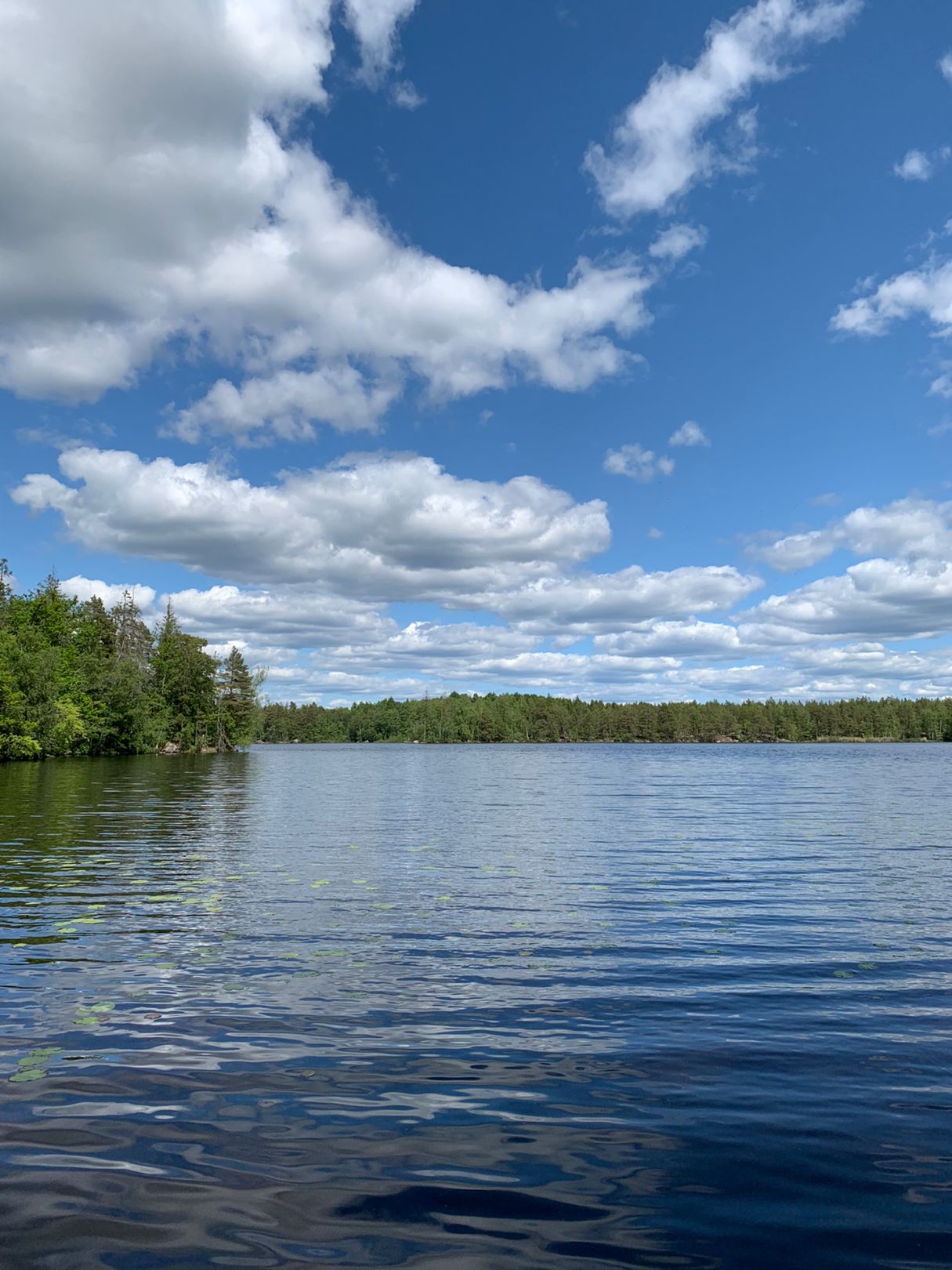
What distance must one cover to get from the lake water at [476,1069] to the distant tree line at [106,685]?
8578cm

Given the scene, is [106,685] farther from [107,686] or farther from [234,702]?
[234,702]

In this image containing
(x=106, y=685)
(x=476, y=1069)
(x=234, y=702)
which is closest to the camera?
(x=476, y=1069)

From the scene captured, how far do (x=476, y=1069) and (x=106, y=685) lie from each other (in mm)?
130836

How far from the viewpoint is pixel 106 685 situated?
128375mm

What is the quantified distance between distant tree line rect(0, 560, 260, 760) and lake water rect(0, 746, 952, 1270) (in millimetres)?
85783

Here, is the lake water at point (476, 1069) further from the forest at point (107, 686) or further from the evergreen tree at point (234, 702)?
the evergreen tree at point (234, 702)

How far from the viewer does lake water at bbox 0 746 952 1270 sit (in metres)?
6.84

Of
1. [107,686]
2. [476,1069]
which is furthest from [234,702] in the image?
[476,1069]

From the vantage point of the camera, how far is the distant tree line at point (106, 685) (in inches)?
4045

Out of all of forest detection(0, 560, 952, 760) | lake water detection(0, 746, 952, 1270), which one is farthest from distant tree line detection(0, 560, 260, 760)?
lake water detection(0, 746, 952, 1270)

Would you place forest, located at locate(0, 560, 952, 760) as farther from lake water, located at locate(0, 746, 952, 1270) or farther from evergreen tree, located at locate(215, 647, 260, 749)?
lake water, located at locate(0, 746, 952, 1270)

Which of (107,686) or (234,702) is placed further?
(234,702)

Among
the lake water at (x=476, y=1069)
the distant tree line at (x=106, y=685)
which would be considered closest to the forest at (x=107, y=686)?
the distant tree line at (x=106, y=685)

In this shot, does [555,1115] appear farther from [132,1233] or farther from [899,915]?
[899,915]
